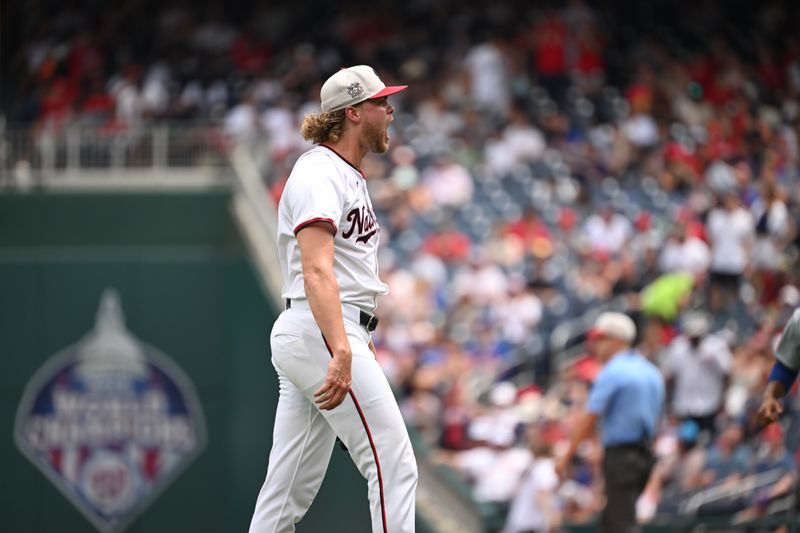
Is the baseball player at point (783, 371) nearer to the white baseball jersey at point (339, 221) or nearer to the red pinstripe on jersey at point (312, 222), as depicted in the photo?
the white baseball jersey at point (339, 221)

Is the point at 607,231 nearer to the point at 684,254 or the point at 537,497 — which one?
the point at 684,254

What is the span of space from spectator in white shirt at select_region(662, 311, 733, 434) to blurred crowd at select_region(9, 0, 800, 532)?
0.05 ft

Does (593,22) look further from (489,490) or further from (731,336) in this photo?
(489,490)

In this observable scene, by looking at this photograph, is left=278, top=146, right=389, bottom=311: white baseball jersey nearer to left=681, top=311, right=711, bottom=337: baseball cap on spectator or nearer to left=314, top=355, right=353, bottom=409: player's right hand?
left=314, top=355, right=353, bottom=409: player's right hand

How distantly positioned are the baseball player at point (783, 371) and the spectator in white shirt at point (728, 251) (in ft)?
21.4

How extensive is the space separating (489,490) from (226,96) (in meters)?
8.78

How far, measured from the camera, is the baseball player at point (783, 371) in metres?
5.41

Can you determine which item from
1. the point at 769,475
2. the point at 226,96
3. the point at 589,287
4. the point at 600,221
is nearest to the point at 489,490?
the point at 769,475

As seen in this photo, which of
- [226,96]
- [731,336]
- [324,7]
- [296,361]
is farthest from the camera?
[324,7]

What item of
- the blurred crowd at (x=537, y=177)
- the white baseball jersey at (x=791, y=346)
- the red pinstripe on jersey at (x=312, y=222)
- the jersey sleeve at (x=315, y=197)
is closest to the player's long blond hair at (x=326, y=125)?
the jersey sleeve at (x=315, y=197)

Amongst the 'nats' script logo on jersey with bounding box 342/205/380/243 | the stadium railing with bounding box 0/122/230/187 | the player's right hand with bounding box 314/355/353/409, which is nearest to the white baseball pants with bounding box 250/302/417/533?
the player's right hand with bounding box 314/355/353/409

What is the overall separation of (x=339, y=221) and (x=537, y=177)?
10.6 m

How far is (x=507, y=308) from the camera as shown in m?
12.7

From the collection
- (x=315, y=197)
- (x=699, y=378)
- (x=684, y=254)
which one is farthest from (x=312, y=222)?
(x=684, y=254)
